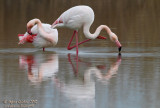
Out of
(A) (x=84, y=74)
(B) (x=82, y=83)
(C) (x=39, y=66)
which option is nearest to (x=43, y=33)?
(C) (x=39, y=66)


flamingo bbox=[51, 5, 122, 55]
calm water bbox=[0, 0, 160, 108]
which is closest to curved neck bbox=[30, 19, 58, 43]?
calm water bbox=[0, 0, 160, 108]

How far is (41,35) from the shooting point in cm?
1423

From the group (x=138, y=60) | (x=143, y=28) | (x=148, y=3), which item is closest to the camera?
(x=138, y=60)

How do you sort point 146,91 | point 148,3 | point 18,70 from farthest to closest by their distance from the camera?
point 148,3
point 18,70
point 146,91

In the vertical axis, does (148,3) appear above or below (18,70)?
above

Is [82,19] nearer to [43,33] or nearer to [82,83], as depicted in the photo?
[43,33]

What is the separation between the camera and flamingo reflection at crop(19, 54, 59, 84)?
1002 centimetres

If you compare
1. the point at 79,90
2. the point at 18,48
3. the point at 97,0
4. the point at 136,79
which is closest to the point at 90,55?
the point at 18,48

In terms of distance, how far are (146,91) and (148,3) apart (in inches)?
1074

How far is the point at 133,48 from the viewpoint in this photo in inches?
571

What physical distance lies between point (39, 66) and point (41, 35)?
119 inches

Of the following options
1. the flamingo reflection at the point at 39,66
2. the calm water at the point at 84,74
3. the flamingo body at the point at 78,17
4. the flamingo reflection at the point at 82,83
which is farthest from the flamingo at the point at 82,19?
the flamingo reflection at the point at 82,83

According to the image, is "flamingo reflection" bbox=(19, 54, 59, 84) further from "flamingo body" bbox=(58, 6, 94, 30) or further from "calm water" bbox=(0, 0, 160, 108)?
"flamingo body" bbox=(58, 6, 94, 30)

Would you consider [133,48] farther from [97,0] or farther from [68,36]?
[97,0]
